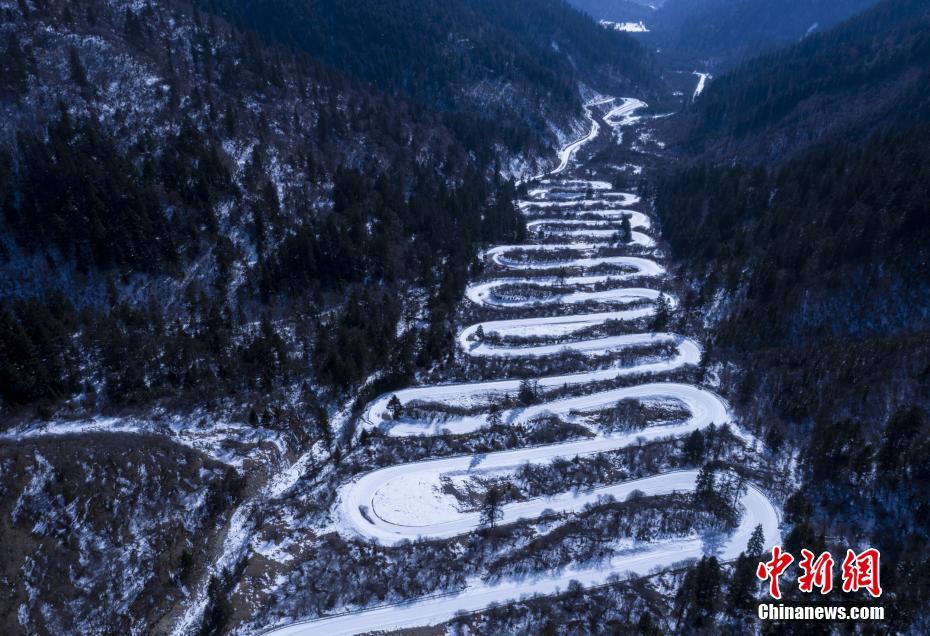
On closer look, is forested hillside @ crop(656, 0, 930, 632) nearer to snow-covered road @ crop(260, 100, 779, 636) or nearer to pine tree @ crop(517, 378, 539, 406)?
snow-covered road @ crop(260, 100, 779, 636)

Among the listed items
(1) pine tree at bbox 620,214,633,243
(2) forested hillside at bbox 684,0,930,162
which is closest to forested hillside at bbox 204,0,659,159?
(1) pine tree at bbox 620,214,633,243

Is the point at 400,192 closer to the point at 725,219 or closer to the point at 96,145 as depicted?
the point at 96,145

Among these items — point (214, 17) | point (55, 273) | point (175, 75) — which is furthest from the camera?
point (214, 17)

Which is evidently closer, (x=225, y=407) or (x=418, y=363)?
(x=225, y=407)

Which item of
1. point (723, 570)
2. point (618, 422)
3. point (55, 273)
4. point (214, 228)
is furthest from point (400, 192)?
point (723, 570)
